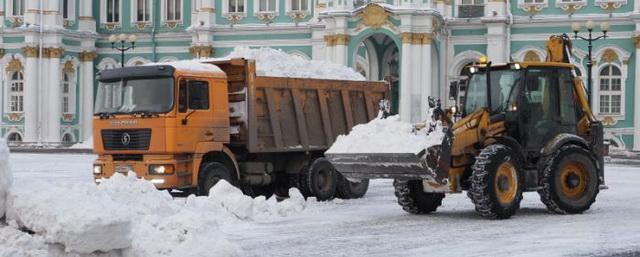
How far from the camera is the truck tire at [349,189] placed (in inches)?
890

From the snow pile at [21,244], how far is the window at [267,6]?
40.1 metres

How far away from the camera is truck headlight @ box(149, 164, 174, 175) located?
19141 millimetres

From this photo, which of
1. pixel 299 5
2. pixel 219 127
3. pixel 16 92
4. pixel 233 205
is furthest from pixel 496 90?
pixel 16 92

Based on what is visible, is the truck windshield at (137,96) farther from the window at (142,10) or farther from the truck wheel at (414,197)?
the window at (142,10)

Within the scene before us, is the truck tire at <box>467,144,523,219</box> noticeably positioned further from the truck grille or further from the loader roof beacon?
the truck grille

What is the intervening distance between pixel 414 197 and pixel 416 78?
25844 millimetres

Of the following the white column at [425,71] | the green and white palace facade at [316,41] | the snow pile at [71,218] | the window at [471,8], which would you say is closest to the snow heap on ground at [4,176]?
the snow pile at [71,218]

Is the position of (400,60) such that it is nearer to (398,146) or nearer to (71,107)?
(71,107)


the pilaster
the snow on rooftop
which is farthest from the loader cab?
the pilaster

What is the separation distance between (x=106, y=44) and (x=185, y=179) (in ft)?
118

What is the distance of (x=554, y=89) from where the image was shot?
1847cm

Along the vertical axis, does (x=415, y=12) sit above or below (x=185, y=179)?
above

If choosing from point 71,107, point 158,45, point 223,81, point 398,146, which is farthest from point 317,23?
point 398,146

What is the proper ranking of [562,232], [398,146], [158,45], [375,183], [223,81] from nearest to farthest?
[562,232] < [398,146] < [223,81] < [375,183] < [158,45]
